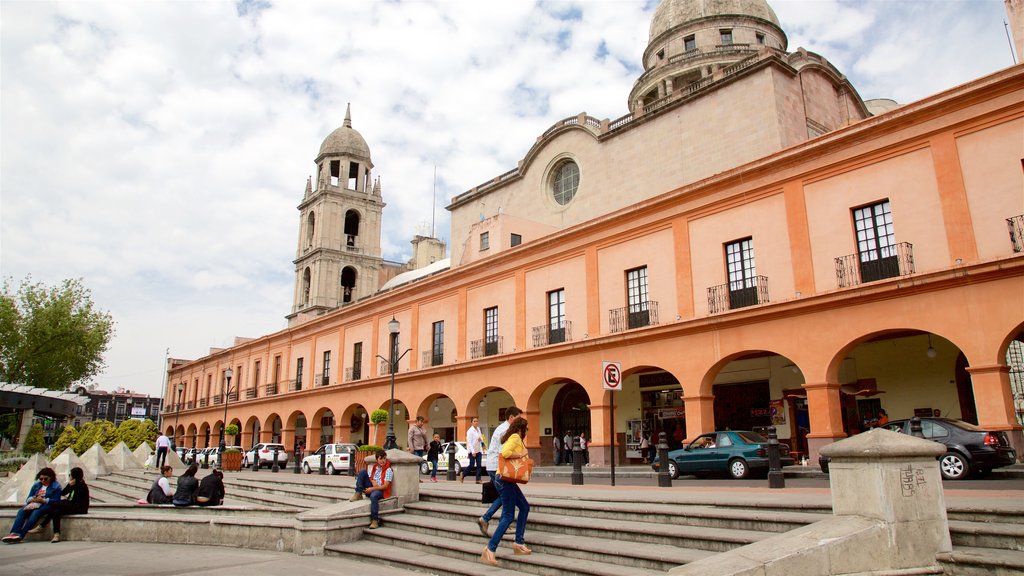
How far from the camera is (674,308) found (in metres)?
19.9

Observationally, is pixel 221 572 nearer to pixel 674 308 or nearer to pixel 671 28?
pixel 674 308

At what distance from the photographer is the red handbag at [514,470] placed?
735cm

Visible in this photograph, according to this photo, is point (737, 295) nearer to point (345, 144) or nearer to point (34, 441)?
point (34, 441)

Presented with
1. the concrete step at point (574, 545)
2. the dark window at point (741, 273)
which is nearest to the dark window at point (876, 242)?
the dark window at point (741, 273)

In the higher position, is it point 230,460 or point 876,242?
point 876,242

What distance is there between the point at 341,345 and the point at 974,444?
29822 mm

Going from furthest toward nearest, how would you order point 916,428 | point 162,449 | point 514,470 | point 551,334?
point 551,334, point 162,449, point 916,428, point 514,470

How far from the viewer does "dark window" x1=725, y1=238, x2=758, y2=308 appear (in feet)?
59.7

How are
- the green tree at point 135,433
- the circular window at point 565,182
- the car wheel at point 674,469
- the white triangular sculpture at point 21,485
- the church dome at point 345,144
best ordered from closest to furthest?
the white triangular sculpture at point 21,485
the car wheel at point 674,469
the green tree at point 135,433
the circular window at point 565,182
the church dome at point 345,144

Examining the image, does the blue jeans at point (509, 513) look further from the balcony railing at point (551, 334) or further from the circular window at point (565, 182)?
the circular window at point (565, 182)

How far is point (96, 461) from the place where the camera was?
2322 cm

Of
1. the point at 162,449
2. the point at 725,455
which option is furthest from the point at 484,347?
the point at 725,455

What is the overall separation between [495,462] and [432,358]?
65.4ft

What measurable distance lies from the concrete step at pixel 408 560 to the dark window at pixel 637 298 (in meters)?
13.0
